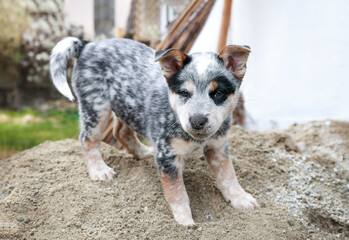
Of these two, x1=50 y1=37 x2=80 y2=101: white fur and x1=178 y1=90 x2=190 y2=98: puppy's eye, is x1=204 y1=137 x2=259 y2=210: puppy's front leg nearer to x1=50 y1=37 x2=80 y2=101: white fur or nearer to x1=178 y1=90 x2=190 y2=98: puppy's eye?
x1=178 y1=90 x2=190 y2=98: puppy's eye

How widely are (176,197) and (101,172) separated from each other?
34.1 inches

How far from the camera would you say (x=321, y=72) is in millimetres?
5219

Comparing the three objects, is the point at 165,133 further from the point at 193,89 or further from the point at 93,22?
the point at 93,22

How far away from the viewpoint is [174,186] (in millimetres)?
3010

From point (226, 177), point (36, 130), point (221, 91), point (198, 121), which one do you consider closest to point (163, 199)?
point (226, 177)

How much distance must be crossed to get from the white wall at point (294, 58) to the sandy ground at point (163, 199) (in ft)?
3.81

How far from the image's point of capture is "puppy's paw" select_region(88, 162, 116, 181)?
11.3 feet

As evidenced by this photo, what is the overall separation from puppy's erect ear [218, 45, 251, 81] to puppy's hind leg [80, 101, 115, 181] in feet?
4.22

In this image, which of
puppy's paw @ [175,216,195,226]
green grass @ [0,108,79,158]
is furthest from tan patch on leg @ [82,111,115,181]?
green grass @ [0,108,79,158]

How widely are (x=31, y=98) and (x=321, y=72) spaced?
31.9 feet

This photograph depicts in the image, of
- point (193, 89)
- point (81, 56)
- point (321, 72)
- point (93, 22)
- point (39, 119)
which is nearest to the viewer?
point (193, 89)

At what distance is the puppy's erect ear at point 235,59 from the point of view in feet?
9.04

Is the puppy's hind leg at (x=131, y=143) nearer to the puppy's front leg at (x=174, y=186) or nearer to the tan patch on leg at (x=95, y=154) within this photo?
the tan patch on leg at (x=95, y=154)

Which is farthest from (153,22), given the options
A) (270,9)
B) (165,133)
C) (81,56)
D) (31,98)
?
(31,98)
